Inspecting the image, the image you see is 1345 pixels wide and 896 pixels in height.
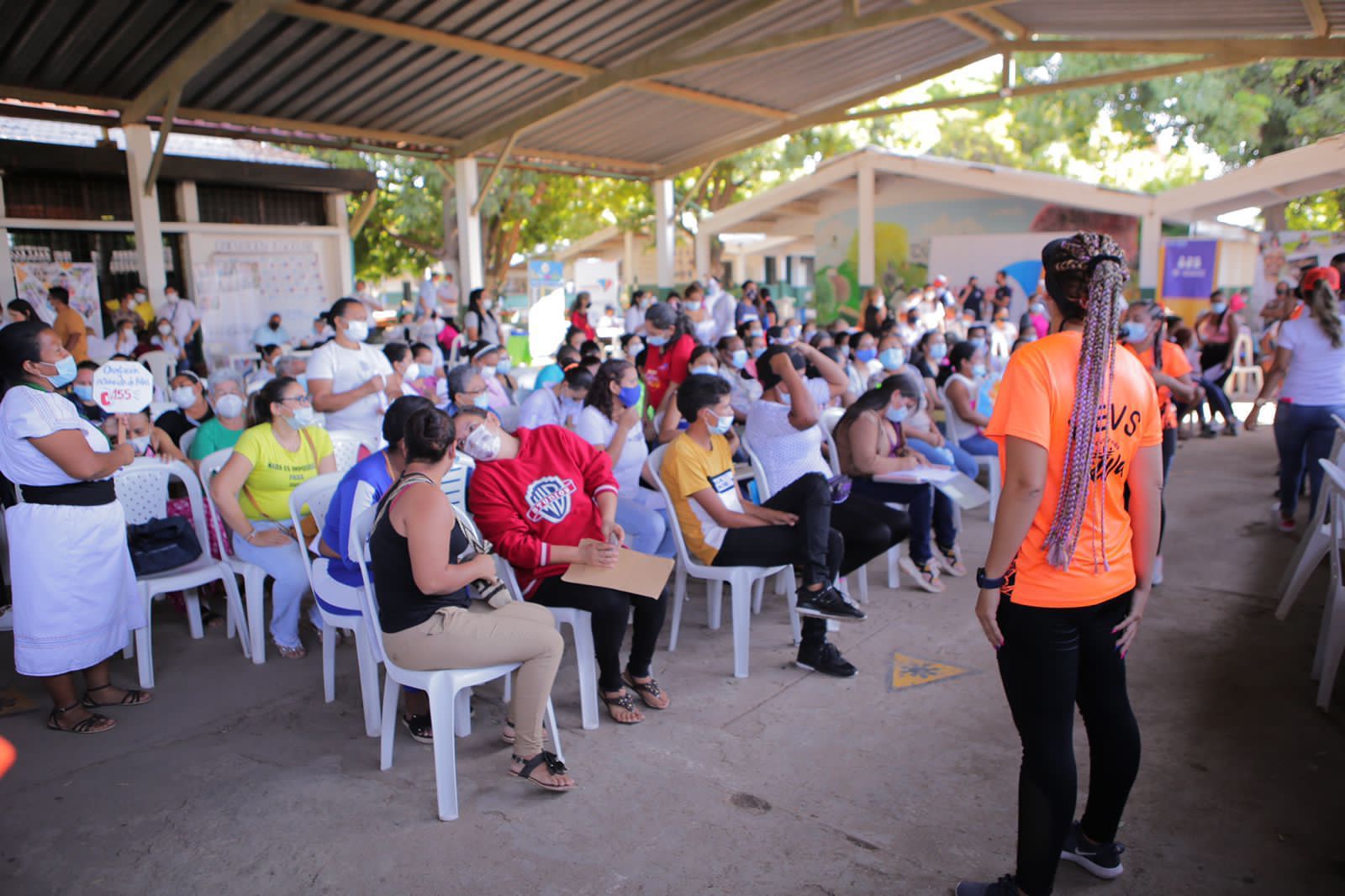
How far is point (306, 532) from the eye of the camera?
4086 millimetres

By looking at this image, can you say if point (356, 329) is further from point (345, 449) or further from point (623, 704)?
point (623, 704)

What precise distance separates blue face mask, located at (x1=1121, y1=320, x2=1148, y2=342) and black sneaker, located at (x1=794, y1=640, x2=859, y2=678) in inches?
90.4

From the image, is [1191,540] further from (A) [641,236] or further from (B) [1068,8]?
(A) [641,236]

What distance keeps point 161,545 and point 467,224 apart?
1035 cm

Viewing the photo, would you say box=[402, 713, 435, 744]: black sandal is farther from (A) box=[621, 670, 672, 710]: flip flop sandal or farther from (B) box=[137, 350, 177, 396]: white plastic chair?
(B) box=[137, 350, 177, 396]: white plastic chair

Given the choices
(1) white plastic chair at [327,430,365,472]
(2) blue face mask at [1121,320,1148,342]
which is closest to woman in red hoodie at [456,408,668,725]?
(1) white plastic chair at [327,430,365,472]

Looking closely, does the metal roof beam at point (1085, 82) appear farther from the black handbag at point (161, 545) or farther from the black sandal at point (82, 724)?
the black sandal at point (82, 724)

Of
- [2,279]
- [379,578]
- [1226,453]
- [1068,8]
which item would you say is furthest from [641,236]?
[379,578]

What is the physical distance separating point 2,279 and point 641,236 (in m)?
18.7

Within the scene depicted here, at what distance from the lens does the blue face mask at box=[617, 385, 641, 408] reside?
497cm

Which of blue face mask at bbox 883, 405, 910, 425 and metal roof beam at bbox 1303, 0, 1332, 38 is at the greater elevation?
metal roof beam at bbox 1303, 0, 1332, 38

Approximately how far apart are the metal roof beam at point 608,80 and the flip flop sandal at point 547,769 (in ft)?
31.4

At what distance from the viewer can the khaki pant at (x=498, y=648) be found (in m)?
3.04

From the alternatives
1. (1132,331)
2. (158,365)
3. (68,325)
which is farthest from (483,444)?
(68,325)
